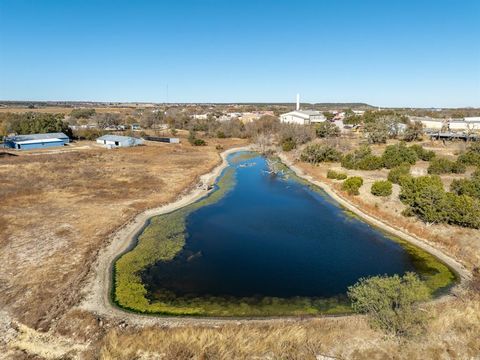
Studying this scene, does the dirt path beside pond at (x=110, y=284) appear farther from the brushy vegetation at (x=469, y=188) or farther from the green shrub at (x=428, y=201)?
the brushy vegetation at (x=469, y=188)

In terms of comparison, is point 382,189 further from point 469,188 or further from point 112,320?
point 112,320

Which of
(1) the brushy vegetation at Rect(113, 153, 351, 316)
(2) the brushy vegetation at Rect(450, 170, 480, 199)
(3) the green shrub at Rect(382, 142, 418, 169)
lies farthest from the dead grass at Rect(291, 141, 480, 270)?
(1) the brushy vegetation at Rect(113, 153, 351, 316)

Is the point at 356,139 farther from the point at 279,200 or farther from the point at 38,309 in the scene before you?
the point at 38,309

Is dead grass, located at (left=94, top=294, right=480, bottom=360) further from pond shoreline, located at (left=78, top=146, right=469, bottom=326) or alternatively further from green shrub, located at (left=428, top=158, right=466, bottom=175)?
green shrub, located at (left=428, top=158, right=466, bottom=175)

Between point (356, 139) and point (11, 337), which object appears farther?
point (356, 139)

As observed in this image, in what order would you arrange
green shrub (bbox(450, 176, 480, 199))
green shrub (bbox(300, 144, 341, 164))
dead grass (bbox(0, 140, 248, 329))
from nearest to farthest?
dead grass (bbox(0, 140, 248, 329)) → green shrub (bbox(450, 176, 480, 199)) → green shrub (bbox(300, 144, 341, 164))

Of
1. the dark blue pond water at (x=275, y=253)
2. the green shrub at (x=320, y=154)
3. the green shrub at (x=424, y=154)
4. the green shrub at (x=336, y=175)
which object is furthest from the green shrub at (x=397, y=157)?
the dark blue pond water at (x=275, y=253)

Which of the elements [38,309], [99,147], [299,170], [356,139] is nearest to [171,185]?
[299,170]
